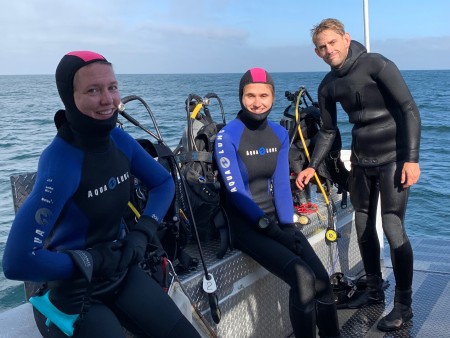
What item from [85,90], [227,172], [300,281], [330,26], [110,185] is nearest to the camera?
[85,90]

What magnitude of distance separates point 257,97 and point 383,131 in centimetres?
80

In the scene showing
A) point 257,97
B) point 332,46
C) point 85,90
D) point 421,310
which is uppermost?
point 332,46

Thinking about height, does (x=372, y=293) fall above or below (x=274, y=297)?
below

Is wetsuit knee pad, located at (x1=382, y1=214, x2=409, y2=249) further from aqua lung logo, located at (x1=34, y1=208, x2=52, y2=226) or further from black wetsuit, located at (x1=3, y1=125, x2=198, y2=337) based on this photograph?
aqua lung logo, located at (x1=34, y1=208, x2=52, y2=226)

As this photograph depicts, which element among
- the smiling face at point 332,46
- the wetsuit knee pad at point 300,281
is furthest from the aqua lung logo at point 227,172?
the smiling face at point 332,46

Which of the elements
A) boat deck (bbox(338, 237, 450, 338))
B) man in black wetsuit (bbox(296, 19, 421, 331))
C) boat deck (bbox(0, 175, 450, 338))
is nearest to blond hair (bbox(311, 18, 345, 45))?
man in black wetsuit (bbox(296, 19, 421, 331))

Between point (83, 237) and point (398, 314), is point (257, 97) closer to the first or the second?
point (83, 237)

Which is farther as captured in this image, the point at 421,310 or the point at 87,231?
the point at 421,310

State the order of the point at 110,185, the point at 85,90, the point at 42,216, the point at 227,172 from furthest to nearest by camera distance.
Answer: the point at 227,172, the point at 110,185, the point at 85,90, the point at 42,216

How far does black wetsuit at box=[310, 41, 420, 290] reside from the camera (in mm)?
2832

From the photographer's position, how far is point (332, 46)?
9.45 feet

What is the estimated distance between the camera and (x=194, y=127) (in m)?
3.34

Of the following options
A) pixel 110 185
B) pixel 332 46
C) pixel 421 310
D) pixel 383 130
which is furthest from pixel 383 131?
pixel 110 185

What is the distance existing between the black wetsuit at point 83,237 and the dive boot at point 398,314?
1.49 metres
